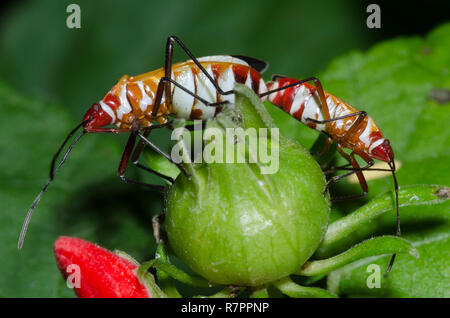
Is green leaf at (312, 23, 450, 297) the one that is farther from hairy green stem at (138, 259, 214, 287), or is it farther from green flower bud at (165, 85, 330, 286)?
hairy green stem at (138, 259, 214, 287)

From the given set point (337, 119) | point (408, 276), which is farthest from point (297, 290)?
point (337, 119)

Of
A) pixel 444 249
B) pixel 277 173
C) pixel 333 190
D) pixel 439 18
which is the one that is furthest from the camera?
pixel 439 18

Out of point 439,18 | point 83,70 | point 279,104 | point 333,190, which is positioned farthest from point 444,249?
point 83,70

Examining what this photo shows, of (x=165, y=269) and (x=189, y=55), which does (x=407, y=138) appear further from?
(x=165, y=269)

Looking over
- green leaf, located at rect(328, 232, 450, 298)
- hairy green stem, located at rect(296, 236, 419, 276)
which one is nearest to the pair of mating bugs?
green leaf, located at rect(328, 232, 450, 298)

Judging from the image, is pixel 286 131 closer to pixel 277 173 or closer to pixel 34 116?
pixel 277 173

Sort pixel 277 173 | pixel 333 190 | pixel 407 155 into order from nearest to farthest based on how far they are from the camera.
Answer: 1. pixel 277 173
2. pixel 333 190
3. pixel 407 155
